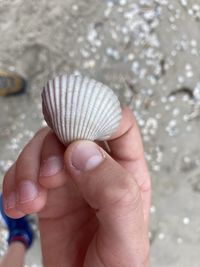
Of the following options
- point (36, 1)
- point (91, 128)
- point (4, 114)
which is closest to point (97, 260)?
point (91, 128)

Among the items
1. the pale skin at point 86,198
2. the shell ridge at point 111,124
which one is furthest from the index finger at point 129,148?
the shell ridge at point 111,124

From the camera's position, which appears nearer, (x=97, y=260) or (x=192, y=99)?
(x=97, y=260)

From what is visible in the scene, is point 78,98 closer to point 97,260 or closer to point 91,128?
point 91,128

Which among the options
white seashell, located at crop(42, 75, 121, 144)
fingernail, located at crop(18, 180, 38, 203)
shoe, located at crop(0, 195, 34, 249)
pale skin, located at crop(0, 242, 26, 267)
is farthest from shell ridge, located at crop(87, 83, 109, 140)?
shoe, located at crop(0, 195, 34, 249)

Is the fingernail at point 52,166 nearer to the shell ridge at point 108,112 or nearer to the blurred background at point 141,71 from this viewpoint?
the shell ridge at point 108,112

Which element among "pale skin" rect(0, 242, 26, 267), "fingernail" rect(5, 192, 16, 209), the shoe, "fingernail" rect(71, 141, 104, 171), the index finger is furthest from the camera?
the shoe

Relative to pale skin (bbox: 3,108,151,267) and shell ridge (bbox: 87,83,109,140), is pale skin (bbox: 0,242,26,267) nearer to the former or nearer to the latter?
pale skin (bbox: 3,108,151,267)

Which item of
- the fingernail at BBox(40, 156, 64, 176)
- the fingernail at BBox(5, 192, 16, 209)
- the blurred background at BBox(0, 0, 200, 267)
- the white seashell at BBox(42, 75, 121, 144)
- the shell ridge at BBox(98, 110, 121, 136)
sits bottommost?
the blurred background at BBox(0, 0, 200, 267)

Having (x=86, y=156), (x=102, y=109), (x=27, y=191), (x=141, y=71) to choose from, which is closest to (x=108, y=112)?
(x=102, y=109)
